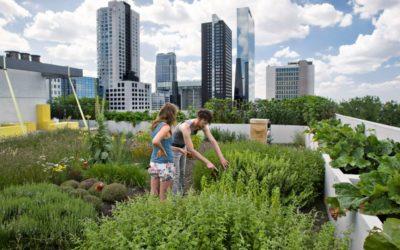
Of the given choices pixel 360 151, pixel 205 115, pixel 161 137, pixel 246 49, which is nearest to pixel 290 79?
pixel 205 115

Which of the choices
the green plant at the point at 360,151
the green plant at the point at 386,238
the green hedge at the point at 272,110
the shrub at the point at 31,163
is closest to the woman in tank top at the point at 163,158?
the shrub at the point at 31,163

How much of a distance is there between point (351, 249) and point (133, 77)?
112ft

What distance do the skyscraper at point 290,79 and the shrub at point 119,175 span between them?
111 feet

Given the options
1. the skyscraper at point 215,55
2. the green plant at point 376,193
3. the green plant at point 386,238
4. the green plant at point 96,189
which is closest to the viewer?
the green plant at point 386,238

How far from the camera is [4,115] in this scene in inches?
710

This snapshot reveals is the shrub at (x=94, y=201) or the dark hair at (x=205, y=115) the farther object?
the dark hair at (x=205, y=115)

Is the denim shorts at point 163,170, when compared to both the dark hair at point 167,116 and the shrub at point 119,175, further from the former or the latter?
the shrub at point 119,175

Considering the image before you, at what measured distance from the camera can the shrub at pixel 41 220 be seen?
3090mm

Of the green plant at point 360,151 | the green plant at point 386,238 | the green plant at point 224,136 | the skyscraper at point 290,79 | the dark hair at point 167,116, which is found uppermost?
the skyscraper at point 290,79

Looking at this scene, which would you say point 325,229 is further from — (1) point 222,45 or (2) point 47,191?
(1) point 222,45

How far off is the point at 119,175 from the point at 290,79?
122 ft

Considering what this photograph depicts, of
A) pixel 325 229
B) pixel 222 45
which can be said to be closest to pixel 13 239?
pixel 325 229

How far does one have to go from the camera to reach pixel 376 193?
2430 mm

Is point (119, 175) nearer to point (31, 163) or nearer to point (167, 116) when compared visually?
point (31, 163)
